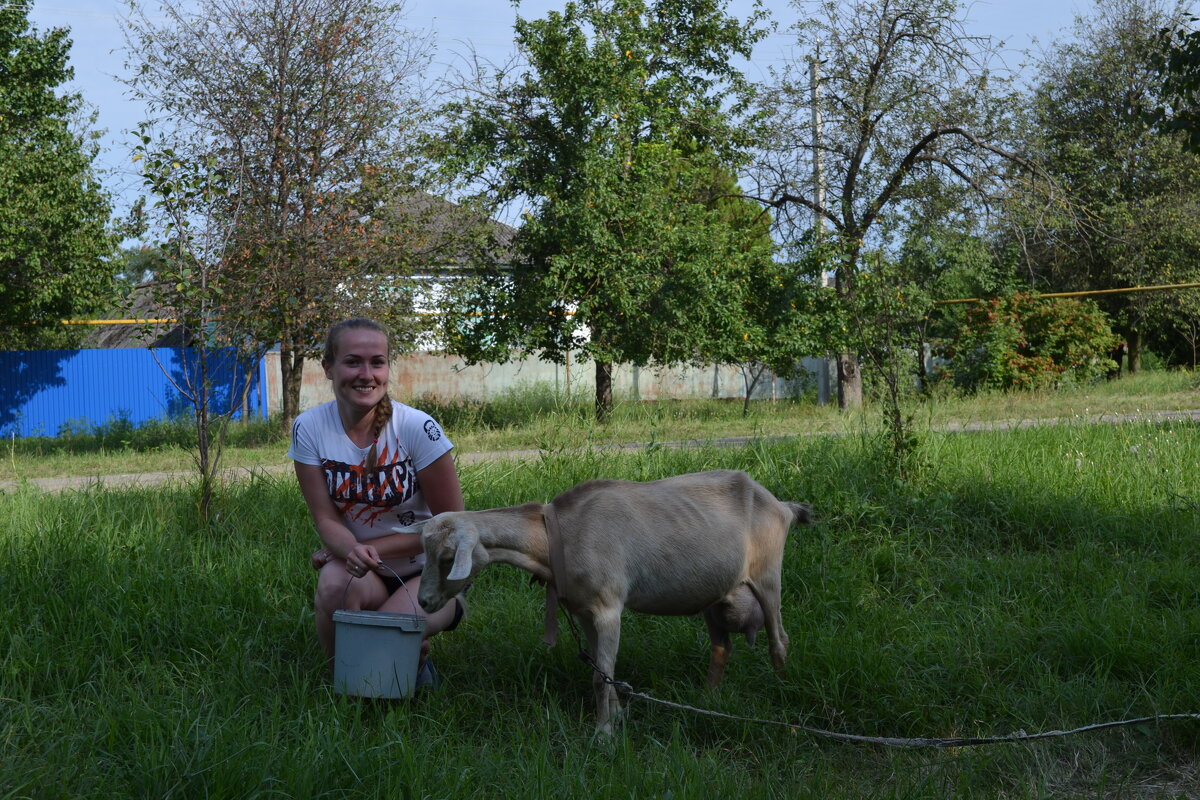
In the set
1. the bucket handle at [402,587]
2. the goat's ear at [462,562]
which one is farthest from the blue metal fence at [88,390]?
the goat's ear at [462,562]

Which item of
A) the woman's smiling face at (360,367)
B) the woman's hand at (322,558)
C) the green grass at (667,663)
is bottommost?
the green grass at (667,663)

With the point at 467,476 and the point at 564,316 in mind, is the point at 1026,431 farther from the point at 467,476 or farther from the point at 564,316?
the point at 564,316

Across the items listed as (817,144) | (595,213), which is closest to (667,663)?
(595,213)

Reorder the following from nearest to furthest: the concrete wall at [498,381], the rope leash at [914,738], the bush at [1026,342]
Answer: the rope leash at [914,738], the bush at [1026,342], the concrete wall at [498,381]

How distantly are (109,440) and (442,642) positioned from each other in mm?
14376

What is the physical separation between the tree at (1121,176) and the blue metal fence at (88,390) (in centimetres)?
1910

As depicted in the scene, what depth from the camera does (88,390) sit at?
70.5 feet

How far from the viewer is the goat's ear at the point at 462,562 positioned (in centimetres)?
342

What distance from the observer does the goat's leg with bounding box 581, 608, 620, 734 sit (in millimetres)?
3721

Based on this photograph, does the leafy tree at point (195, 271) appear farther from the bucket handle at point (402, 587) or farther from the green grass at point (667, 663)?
the bucket handle at point (402, 587)

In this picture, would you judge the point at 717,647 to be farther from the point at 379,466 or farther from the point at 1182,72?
the point at 1182,72

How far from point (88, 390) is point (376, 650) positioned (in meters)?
20.3

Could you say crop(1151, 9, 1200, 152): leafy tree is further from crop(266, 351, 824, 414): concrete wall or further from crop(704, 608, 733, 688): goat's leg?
crop(266, 351, 824, 414): concrete wall

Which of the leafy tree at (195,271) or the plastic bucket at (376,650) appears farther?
the leafy tree at (195,271)
